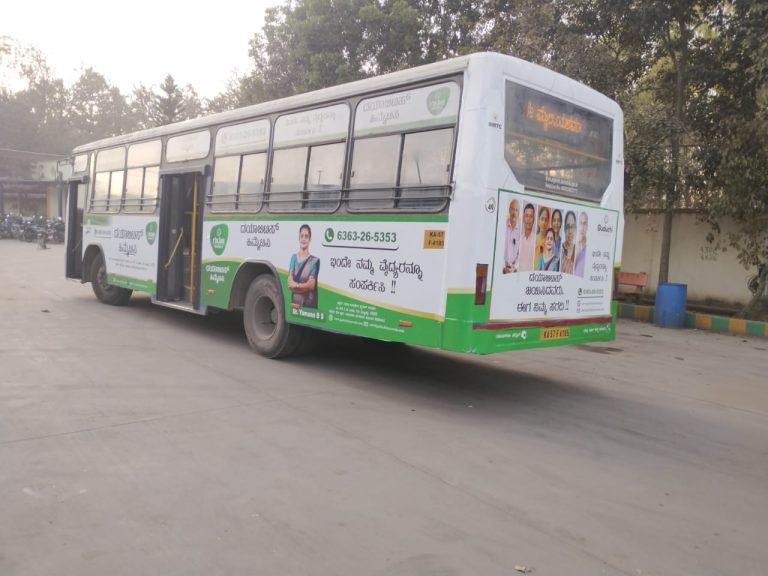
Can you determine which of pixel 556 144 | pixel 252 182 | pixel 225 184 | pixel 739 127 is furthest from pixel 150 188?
pixel 739 127

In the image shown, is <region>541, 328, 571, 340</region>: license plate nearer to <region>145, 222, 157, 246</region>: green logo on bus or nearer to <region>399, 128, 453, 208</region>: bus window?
<region>399, 128, 453, 208</region>: bus window

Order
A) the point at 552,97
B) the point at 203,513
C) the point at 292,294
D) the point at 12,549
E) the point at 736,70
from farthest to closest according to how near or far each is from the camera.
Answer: the point at 736,70 < the point at 292,294 < the point at 552,97 < the point at 203,513 < the point at 12,549

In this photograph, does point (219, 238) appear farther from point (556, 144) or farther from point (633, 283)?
point (633, 283)

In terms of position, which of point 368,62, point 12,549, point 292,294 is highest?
point 368,62

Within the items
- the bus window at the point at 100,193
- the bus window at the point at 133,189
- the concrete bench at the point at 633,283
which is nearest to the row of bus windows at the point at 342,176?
the bus window at the point at 133,189

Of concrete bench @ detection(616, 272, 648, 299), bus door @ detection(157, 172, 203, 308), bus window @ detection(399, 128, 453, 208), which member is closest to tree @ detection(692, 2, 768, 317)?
concrete bench @ detection(616, 272, 648, 299)

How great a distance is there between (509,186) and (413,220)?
88 centimetres

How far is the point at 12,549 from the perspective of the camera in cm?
297

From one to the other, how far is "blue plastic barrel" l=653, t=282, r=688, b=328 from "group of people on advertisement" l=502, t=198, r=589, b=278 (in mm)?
6536

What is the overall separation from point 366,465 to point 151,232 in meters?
6.64

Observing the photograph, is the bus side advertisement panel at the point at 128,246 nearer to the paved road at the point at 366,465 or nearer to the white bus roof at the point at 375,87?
the white bus roof at the point at 375,87

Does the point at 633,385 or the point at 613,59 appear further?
the point at 613,59

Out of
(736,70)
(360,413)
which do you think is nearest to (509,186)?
(360,413)

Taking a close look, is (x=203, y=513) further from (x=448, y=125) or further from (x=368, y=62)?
(x=368, y=62)
